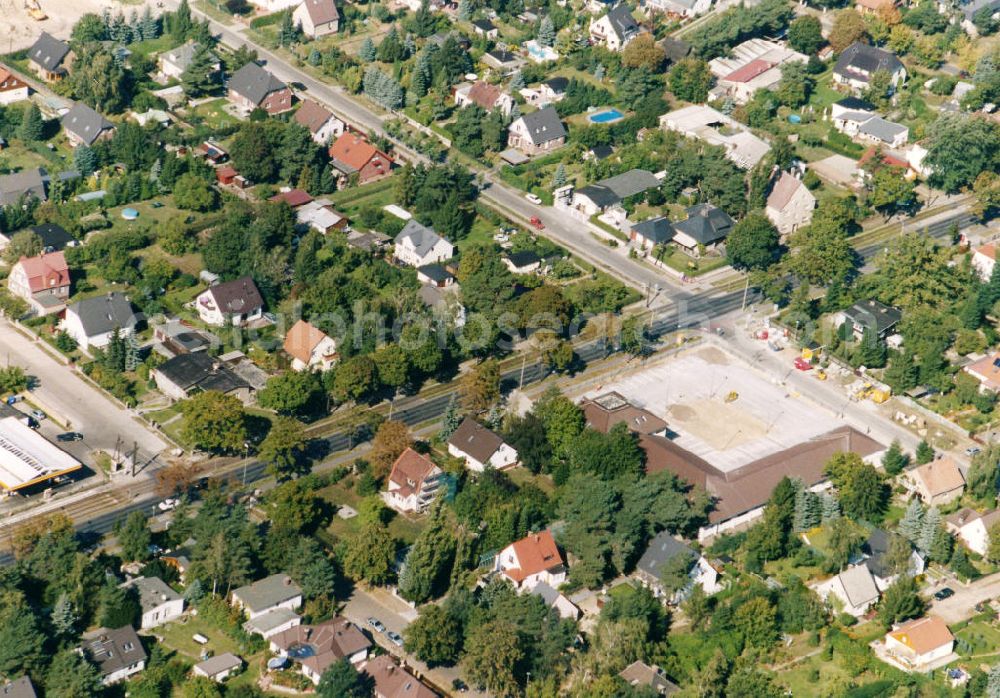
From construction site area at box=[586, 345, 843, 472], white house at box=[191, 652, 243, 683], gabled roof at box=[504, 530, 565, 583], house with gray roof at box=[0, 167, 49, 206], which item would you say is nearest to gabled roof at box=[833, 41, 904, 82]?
construction site area at box=[586, 345, 843, 472]

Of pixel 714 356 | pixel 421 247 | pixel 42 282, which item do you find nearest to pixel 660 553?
pixel 714 356

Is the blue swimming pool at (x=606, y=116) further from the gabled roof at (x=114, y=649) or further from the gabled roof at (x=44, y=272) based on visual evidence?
the gabled roof at (x=114, y=649)

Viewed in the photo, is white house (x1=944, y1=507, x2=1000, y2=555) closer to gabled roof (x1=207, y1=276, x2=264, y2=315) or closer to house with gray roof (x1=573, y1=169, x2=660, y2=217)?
house with gray roof (x1=573, y1=169, x2=660, y2=217)

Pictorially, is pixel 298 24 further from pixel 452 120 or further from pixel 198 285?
pixel 198 285

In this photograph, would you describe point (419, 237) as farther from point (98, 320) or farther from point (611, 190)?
point (98, 320)

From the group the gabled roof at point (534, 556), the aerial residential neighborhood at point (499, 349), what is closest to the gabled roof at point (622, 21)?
the aerial residential neighborhood at point (499, 349)

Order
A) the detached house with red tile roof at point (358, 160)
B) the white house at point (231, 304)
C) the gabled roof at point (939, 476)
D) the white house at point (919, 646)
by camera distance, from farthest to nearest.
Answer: the detached house with red tile roof at point (358, 160), the white house at point (231, 304), the gabled roof at point (939, 476), the white house at point (919, 646)
